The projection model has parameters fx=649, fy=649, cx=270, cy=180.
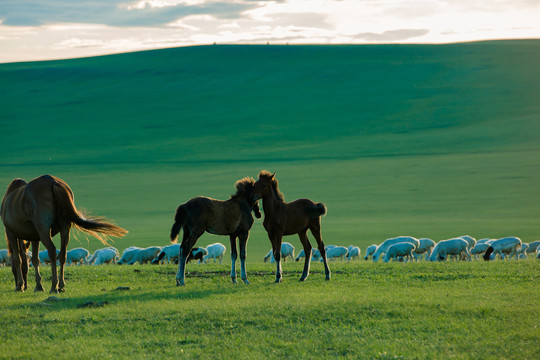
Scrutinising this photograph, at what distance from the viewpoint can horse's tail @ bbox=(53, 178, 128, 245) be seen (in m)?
13.2

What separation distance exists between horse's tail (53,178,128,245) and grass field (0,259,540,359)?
1.31m

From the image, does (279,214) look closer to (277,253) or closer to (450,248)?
(277,253)

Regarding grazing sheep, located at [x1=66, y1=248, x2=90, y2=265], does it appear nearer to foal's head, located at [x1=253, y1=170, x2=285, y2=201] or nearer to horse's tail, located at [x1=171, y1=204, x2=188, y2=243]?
horse's tail, located at [x1=171, y1=204, x2=188, y2=243]

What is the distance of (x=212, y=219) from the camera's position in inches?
576

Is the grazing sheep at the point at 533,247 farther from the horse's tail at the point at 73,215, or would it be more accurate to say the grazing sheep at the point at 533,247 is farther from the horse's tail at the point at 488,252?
the horse's tail at the point at 73,215

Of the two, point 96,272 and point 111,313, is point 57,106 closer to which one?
point 96,272

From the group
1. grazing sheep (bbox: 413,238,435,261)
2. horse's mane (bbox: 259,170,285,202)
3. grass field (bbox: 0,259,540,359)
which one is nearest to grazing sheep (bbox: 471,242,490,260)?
grazing sheep (bbox: 413,238,435,261)

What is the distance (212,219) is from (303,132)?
65373mm

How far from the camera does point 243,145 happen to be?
74375 millimetres

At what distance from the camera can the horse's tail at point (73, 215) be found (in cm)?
1323

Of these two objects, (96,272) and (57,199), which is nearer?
(57,199)

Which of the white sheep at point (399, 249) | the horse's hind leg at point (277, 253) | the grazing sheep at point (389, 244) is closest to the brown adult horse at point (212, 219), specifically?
the horse's hind leg at point (277, 253)

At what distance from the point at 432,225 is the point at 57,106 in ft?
234

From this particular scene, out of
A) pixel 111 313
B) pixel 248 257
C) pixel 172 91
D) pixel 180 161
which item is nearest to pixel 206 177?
pixel 180 161
